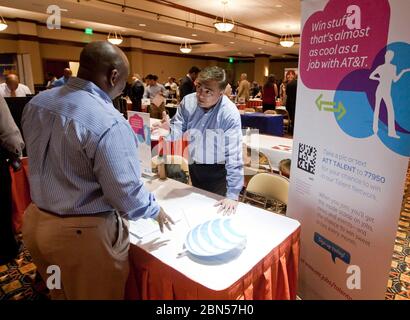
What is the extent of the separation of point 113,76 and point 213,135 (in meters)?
0.86

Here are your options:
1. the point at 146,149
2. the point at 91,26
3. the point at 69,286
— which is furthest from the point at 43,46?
the point at 69,286

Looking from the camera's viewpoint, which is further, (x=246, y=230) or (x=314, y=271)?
(x=314, y=271)

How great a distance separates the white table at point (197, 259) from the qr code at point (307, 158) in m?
0.39

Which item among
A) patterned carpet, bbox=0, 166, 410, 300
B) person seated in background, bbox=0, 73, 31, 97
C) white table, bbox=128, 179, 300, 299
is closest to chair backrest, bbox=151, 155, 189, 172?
white table, bbox=128, 179, 300, 299

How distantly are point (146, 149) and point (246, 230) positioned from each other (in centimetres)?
84

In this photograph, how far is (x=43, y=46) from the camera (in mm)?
9852

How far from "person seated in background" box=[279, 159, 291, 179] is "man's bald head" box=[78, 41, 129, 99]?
2319mm

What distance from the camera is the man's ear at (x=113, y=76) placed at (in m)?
1.06

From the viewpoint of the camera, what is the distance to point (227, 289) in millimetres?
993

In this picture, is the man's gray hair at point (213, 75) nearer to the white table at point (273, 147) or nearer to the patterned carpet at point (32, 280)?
the white table at point (273, 147)

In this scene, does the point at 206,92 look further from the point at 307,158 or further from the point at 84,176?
the point at 84,176

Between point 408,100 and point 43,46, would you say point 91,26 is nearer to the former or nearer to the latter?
point 43,46

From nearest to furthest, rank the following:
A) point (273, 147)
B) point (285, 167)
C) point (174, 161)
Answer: point (174, 161)
point (285, 167)
point (273, 147)

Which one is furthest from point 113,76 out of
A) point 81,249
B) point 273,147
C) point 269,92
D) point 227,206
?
point 269,92
